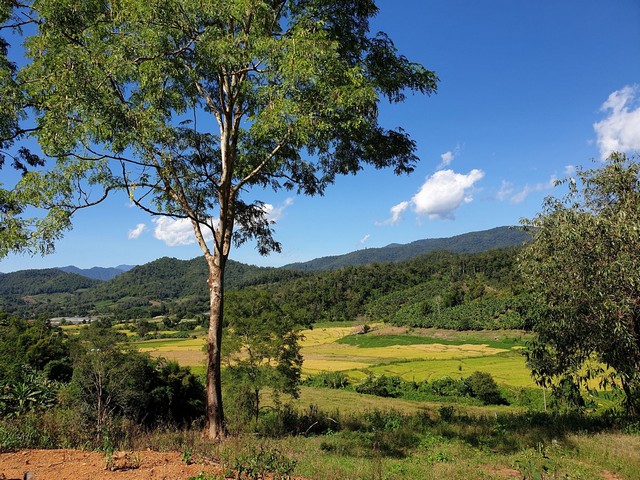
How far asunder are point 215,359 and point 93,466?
12.1 feet

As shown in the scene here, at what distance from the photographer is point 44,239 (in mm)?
7664

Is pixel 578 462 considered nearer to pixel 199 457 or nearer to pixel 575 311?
pixel 575 311

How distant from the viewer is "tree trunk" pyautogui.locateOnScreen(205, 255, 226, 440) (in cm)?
830

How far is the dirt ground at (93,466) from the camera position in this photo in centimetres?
473

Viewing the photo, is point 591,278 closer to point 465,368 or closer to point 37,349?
point 37,349

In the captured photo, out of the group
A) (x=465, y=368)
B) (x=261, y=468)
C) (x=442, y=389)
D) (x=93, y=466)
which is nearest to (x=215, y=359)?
(x=93, y=466)

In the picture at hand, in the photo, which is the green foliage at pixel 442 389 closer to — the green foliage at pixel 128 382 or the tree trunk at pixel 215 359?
the green foliage at pixel 128 382

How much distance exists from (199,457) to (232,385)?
18.9 metres

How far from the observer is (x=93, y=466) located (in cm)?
511

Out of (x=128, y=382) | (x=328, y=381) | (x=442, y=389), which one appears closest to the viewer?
(x=128, y=382)

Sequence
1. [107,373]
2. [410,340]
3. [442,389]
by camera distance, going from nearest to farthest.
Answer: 1. [107,373]
2. [442,389]
3. [410,340]

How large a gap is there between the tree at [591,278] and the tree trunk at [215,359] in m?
8.94

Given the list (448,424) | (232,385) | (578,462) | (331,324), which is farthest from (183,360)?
(331,324)

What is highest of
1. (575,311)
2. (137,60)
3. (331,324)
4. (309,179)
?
(137,60)
